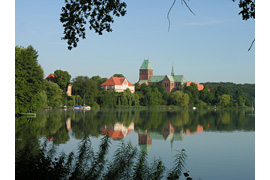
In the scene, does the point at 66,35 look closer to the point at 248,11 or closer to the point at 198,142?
the point at 248,11

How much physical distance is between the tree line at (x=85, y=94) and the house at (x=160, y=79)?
424 inches

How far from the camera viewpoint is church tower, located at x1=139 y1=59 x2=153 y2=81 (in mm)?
122938

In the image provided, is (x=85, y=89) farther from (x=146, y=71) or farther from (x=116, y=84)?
(x=146, y=71)

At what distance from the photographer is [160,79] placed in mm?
119688

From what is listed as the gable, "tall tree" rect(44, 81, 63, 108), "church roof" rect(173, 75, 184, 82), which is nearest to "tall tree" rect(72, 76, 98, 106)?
"tall tree" rect(44, 81, 63, 108)

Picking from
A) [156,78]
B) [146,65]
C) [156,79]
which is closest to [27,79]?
[156,79]

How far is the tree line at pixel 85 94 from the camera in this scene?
1076 inches

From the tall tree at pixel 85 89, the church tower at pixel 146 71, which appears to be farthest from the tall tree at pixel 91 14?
the church tower at pixel 146 71

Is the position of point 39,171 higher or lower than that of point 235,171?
higher

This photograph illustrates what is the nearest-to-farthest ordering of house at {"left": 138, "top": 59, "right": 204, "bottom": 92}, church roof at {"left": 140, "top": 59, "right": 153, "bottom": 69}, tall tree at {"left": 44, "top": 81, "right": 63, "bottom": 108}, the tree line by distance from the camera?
the tree line
tall tree at {"left": 44, "top": 81, "right": 63, "bottom": 108}
house at {"left": 138, "top": 59, "right": 204, "bottom": 92}
church roof at {"left": 140, "top": 59, "right": 153, "bottom": 69}

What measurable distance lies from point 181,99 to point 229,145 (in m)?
64.8

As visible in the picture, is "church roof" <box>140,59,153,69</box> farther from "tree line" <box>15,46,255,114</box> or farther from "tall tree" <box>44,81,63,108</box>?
"tall tree" <box>44,81,63,108</box>

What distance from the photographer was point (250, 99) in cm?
8262

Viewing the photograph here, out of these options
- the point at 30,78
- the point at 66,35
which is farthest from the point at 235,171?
the point at 30,78
